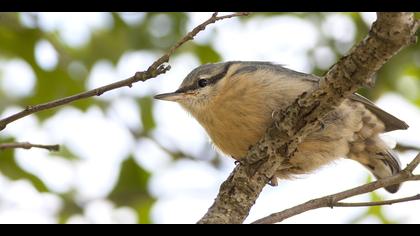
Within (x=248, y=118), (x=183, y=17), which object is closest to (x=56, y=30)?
(x=183, y=17)

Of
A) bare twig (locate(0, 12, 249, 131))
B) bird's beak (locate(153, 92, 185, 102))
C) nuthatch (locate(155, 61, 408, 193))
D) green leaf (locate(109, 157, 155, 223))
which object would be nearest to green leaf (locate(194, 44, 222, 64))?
nuthatch (locate(155, 61, 408, 193))

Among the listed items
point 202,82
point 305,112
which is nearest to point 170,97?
point 202,82

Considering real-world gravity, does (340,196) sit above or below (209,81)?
below

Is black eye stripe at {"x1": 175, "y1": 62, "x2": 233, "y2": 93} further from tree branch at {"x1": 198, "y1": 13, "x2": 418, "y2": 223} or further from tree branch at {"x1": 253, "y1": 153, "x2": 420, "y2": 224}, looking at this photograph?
tree branch at {"x1": 253, "y1": 153, "x2": 420, "y2": 224}

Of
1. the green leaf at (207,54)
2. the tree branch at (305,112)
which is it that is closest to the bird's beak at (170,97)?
the green leaf at (207,54)

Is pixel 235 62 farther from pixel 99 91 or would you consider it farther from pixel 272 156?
pixel 99 91

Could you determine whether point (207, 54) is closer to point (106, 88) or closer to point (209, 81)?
point (209, 81)
